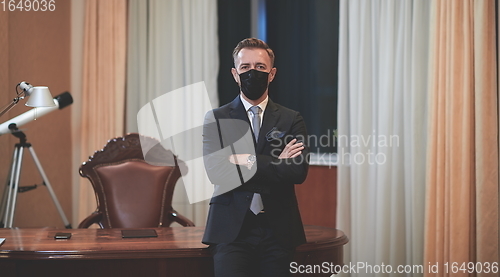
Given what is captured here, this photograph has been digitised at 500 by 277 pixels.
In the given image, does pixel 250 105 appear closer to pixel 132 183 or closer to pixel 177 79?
pixel 132 183

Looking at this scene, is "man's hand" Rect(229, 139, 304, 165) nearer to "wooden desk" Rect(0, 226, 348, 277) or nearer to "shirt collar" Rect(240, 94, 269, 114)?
"shirt collar" Rect(240, 94, 269, 114)

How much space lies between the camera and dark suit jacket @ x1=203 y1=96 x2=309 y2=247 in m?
2.22

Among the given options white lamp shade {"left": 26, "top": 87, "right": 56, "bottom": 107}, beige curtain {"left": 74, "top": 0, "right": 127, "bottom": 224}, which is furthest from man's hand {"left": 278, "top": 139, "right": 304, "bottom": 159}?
beige curtain {"left": 74, "top": 0, "right": 127, "bottom": 224}

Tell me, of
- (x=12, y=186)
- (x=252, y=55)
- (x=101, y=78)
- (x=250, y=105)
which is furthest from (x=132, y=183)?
(x=101, y=78)

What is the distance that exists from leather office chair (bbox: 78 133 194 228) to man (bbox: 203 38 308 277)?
3.56 feet

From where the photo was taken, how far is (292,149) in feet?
7.76

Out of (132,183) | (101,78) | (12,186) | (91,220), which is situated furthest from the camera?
(101,78)

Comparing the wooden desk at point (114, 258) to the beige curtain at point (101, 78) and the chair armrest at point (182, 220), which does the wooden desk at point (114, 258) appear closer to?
the chair armrest at point (182, 220)

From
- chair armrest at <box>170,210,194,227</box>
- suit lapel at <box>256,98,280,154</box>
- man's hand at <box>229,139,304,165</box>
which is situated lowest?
chair armrest at <box>170,210,194,227</box>

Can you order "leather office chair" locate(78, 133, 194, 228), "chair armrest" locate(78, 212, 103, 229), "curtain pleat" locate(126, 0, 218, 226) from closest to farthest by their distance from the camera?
1. "chair armrest" locate(78, 212, 103, 229)
2. "leather office chair" locate(78, 133, 194, 228)
3. "curtain pleat" locate(126, 0, 218, 226)

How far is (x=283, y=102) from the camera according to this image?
464cm

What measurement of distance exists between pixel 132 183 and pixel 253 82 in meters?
1.41

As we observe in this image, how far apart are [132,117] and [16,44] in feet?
3.65

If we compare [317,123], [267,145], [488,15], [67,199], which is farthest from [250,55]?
[67,199]
